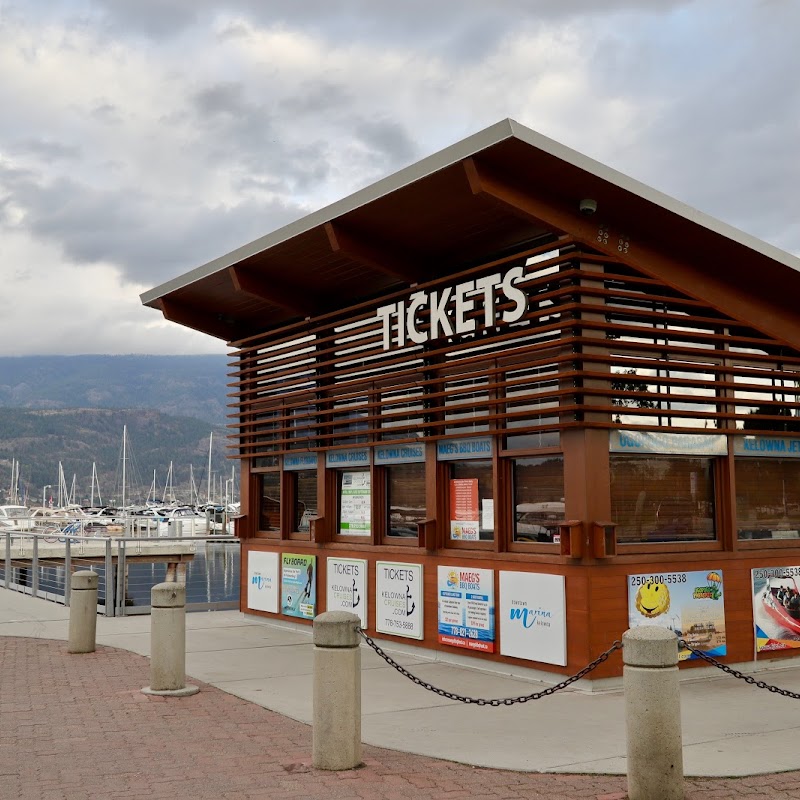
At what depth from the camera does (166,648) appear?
1023 centimetres

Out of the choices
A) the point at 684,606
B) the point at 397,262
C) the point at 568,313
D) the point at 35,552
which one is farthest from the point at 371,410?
the point at 35,552

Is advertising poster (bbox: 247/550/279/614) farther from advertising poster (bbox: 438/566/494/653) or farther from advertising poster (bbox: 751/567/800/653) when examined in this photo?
advertising poster (bbox: 751/567/800/653)

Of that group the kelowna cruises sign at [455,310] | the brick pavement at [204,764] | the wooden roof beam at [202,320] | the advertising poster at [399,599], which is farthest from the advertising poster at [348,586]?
the wooden roof beam at [202,320]

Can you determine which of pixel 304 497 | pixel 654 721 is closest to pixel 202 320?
pixel 304 497

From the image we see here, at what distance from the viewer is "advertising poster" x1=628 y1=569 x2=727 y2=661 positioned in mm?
10703

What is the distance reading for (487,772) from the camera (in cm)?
722

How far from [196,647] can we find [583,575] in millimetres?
6000

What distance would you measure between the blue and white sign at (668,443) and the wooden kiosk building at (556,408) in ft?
0.09

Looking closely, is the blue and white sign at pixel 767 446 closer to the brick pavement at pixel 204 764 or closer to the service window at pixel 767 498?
the service window at pixel 767 498

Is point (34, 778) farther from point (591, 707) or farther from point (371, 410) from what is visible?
point (371, 410)

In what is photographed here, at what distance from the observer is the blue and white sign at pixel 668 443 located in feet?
35.7

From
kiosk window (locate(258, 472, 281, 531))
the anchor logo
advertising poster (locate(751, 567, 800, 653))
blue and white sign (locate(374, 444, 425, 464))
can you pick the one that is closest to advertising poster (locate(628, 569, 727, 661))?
advertising poster (locate(751, 567, 800, 653))

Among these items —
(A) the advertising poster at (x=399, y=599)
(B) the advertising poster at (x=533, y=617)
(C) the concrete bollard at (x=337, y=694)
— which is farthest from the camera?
(A) the advertising poster at (x=399, y=599)

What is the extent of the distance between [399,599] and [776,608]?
4.72m
